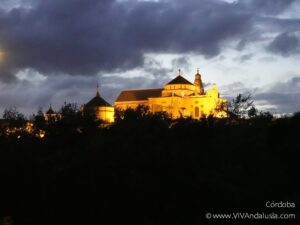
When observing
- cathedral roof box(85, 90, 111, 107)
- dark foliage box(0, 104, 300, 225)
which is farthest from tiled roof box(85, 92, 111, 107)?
dark foliage box(0, 104, 300, 225)

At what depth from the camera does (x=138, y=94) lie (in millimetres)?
110562

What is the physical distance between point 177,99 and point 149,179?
7648 centimetres

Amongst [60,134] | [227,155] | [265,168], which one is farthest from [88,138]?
[265,168]

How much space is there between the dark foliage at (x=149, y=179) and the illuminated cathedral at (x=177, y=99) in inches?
2621

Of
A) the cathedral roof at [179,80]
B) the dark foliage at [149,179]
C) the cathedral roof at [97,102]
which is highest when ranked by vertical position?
the cathedral roof at [179,80]

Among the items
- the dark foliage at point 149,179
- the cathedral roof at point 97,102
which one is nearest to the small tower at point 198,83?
the cathedral roof at point 97,102

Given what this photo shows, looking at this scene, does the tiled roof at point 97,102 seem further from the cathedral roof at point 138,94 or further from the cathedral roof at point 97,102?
the cathedral roof at point 138,94

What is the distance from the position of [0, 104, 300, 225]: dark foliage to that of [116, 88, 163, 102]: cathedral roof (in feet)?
241

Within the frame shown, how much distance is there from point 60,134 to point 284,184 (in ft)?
62.7

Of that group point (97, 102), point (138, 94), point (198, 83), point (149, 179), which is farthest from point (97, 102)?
point (149, 179)

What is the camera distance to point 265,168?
2797 centimetres

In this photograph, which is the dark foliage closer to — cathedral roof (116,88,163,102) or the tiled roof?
the tiled roof

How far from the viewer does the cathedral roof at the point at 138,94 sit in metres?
109

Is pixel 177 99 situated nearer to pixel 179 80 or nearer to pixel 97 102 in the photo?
pixel 179 80
